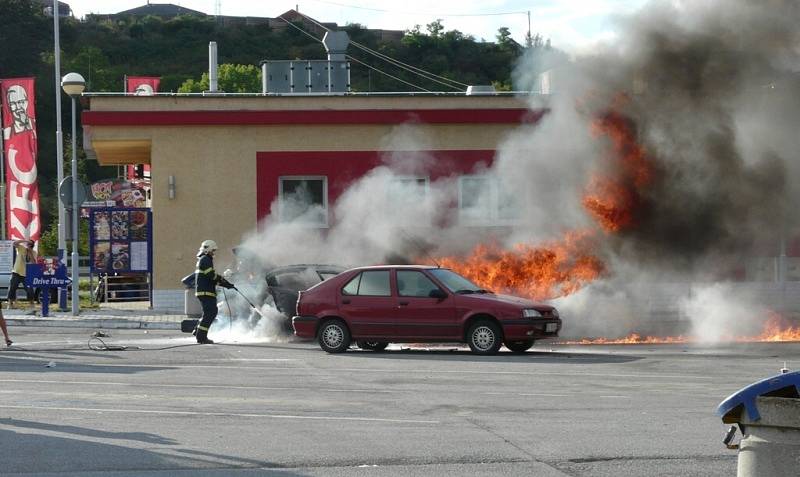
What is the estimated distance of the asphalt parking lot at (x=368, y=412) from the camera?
329 inches

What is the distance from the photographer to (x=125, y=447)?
8.91 m

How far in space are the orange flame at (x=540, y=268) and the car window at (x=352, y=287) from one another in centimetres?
539

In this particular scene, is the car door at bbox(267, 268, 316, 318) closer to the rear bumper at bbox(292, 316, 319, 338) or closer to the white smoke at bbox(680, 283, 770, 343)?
the rear bumper at bbox(292, 316, 319, 338)

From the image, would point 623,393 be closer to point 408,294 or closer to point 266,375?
point 266,375

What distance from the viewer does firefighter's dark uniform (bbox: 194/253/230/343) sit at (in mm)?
19094

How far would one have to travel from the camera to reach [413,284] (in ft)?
57.4

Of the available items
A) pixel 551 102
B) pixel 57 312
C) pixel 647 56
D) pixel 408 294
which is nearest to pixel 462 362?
pixel 408 294

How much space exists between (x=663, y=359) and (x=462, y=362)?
119 inches

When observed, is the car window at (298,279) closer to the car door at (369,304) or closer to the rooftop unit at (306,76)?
the car door at (369,304)

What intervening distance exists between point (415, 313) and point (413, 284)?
1.73 ft

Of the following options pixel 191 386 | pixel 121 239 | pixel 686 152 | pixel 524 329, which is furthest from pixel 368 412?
pixel 121 239

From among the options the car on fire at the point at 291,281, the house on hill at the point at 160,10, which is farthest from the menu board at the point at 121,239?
the house on hill at the point at 160,10

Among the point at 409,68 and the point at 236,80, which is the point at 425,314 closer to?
the point at 236,80

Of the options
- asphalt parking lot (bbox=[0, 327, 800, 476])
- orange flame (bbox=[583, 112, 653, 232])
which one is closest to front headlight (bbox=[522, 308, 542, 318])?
asphalt parking lot (bbox=[0, 327, 800, 476])
